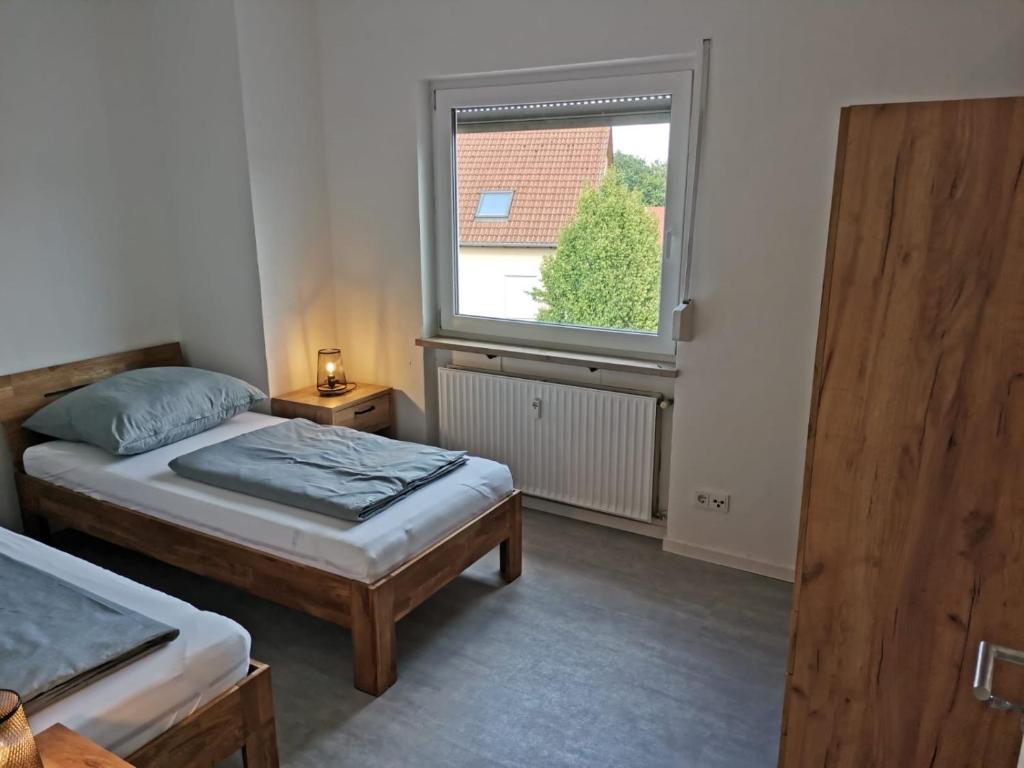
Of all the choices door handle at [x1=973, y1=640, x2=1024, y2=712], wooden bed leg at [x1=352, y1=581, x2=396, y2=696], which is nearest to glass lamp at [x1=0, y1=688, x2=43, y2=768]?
wooden bed leg at [x1=352, y1=581, x2=396, y2=696]

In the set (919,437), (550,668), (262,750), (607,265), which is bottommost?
(550,668)

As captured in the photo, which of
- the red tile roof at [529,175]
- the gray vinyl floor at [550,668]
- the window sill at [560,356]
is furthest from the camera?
the red tile roof at [529,175]

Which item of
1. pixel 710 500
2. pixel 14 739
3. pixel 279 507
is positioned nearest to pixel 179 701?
pixel 14 739

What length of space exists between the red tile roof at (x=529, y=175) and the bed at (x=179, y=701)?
2171 millimetres

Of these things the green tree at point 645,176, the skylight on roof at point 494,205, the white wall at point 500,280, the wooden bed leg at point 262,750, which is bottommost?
the wooden bed leg at point 262,750

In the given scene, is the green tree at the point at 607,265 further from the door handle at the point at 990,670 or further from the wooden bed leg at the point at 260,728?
the door handle at the point at 990,670

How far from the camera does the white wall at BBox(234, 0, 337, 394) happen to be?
Answer: 3.30 metres

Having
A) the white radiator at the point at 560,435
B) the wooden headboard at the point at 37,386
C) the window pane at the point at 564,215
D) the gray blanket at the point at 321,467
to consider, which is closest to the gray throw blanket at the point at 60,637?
the gray blanket at the point at 321,467

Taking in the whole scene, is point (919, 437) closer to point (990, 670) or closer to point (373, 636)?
point (990, 670)

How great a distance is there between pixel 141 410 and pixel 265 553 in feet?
3.26

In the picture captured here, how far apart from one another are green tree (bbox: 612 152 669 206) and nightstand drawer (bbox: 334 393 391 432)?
63.7 inches

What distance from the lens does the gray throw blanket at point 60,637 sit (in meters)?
1.55

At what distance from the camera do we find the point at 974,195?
102cm

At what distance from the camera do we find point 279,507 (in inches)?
96.9
